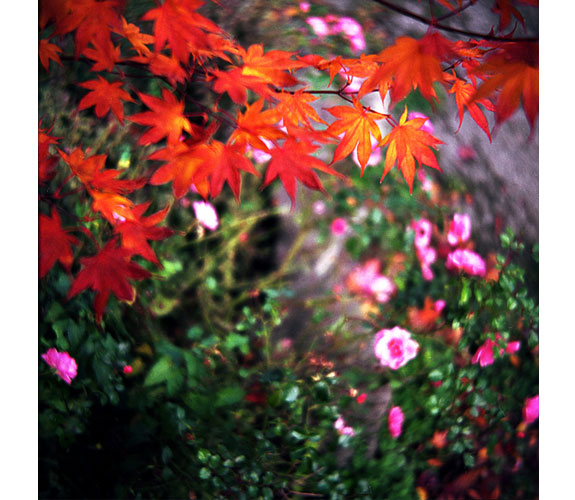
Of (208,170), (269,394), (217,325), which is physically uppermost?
(208,170)

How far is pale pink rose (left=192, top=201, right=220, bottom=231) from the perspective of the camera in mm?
1006

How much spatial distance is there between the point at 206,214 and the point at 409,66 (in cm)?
45

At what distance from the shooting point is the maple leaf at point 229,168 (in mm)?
989

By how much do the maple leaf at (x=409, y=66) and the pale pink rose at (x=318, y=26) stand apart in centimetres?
13

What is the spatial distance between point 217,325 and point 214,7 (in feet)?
1.96

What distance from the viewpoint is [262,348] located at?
102cm

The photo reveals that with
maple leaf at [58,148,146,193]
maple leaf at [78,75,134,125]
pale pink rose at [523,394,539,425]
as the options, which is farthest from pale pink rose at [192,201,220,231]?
pale pink rose at [523,394,539,425]

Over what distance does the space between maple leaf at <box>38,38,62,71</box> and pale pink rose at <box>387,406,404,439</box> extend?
0.96m

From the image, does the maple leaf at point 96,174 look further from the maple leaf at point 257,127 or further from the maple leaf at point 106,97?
the maple leaf at point 257,127

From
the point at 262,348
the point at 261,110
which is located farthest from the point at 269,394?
the point at 261,110

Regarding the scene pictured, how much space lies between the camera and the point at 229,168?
0.99m

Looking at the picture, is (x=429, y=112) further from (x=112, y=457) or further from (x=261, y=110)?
(x=112, y=457)

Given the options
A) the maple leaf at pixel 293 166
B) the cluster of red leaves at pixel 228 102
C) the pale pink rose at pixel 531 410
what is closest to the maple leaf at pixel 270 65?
the cluster of red leaves at pixel 228 102

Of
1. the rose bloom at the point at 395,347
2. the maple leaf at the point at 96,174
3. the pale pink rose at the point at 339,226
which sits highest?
the maple leaf at the point at 96,174
